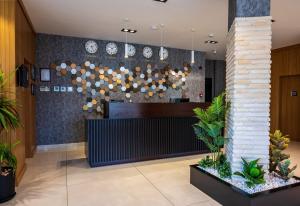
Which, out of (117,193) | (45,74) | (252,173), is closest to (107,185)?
(117,193)

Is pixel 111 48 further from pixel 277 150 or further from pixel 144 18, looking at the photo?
pixel 277 150

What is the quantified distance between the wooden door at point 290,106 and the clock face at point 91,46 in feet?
19.7

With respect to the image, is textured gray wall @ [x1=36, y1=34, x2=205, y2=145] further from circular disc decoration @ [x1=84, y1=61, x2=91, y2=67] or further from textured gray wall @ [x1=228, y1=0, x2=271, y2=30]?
textured gray wall @ [x1=228, y1=0, x2=271, y2=30]

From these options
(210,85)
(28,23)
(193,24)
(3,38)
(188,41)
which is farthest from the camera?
(210,85)

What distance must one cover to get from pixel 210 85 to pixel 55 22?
22.3ft

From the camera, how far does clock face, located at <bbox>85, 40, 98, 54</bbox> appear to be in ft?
18.4

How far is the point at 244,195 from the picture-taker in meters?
2.31

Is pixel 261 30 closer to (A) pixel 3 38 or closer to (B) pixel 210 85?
(A) pixel 3 38

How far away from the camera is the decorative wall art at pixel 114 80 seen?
553 centimetres

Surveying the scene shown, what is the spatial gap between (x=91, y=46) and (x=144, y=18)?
2050 millimetres

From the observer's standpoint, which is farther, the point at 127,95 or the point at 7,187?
the point at 127,95

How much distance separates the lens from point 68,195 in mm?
2879

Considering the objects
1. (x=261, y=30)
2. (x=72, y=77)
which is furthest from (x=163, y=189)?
(x=72, y=77)

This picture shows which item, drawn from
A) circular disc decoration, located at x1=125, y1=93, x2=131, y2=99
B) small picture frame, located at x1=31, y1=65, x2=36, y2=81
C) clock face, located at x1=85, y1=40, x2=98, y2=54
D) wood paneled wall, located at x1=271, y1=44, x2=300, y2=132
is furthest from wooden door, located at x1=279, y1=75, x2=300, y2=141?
small picture frame, located at x1=31, y1=65, x2=36, y2=81
